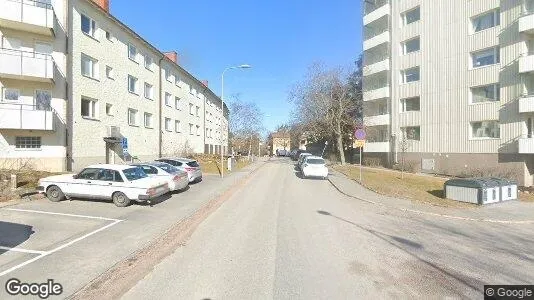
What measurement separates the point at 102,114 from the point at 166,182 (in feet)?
38.9

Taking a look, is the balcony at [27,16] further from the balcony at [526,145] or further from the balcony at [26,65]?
the balcony at [526,145]

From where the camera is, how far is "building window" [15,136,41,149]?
60.4ft

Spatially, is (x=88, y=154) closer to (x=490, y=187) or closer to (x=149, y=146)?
(x=149, y=146)

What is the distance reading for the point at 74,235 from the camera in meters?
8.24

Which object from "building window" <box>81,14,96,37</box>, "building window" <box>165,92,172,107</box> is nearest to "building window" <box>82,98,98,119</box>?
"building window" <box>81,14,96,37</box>

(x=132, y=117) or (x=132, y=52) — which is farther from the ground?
(x=132, y=52)

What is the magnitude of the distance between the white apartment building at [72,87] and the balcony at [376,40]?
2223cm

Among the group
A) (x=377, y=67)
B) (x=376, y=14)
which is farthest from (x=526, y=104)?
(x=376, y=14)

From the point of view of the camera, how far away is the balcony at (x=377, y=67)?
35.9 m

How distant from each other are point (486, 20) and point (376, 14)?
1279cm

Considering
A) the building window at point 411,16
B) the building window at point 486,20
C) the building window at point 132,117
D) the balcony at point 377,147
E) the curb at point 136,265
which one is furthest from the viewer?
the balcony at point 377,147

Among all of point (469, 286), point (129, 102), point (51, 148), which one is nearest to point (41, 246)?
point (469, 286)

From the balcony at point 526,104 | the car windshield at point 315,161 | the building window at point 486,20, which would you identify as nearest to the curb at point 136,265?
the car windshield at point 315,161

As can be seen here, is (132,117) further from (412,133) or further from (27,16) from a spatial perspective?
(412,133)
